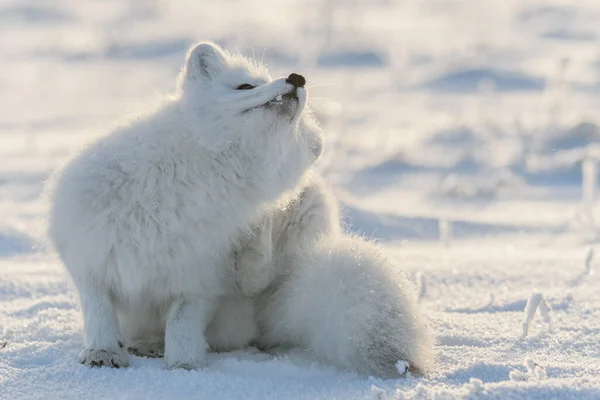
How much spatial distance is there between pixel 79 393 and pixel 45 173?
4.97 meters

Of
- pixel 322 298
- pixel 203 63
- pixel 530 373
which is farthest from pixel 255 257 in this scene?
pixel 530 373

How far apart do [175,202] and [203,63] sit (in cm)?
55

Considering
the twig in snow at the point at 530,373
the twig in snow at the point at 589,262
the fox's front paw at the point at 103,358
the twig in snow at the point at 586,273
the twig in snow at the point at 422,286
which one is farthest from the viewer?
the twig in snow at the point at 589,262

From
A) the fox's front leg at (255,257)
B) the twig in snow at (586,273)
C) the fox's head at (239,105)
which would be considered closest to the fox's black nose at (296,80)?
the fox's head at (239,105)

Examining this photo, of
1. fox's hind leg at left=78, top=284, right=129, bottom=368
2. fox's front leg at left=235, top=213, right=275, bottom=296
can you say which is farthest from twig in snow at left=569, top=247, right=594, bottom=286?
fox's hind leg at left=78, top=284, right=129, bottom=368

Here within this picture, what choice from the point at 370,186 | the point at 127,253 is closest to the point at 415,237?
the point at 370,186

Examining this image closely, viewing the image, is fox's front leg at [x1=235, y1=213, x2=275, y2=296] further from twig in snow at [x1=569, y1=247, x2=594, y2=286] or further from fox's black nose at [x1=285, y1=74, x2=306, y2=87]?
twig in snow at [x1=569, y1=247, x2=594, y2=286]

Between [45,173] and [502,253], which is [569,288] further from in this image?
[45,173]

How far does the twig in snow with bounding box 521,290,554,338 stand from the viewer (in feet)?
11.9

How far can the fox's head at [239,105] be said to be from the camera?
10.4ft

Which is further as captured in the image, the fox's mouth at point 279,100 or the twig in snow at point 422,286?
the twig in snow at point 422,286

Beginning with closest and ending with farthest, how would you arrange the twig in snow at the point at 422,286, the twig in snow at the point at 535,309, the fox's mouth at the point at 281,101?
the fox's mouth at the point at 281,101
the twig in snow at the point at 535,309
the twig in snow at the point at 422,286

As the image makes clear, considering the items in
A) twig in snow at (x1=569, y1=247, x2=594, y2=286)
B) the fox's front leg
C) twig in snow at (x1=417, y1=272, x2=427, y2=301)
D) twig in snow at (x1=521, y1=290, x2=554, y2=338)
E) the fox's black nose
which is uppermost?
the fox's black nose

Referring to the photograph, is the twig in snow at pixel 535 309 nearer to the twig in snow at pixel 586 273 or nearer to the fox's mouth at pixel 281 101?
the twig in snow at pixel 586 273
